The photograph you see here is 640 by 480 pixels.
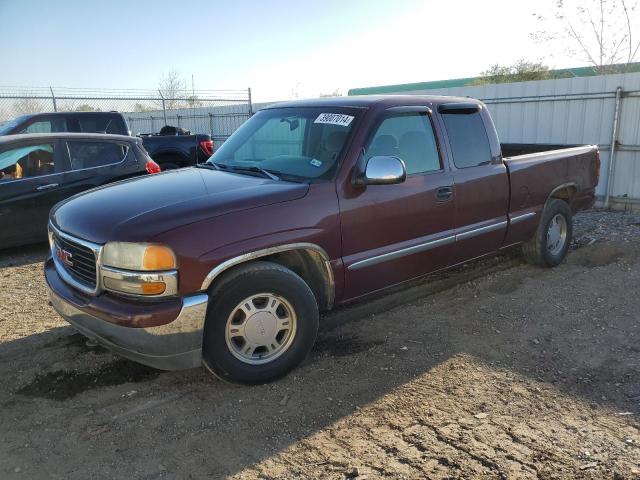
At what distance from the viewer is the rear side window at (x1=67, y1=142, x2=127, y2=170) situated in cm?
728

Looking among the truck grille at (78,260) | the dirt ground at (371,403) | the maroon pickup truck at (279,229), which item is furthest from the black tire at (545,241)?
the truck grille at (78,260)

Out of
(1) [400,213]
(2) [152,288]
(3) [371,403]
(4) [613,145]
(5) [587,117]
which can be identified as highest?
(5) [587,117]

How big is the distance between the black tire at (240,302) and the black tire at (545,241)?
10.8ft

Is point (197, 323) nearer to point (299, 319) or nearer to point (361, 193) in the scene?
point (299, 319)

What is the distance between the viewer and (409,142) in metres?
4.40

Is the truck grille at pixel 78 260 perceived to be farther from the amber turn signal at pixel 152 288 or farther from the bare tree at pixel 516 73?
the bare tree at pixel 516 73

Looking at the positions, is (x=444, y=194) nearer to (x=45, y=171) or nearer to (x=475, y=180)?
(x=475, y=180)

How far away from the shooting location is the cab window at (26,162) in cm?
683

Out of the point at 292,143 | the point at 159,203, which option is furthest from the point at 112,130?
the point at 159,203

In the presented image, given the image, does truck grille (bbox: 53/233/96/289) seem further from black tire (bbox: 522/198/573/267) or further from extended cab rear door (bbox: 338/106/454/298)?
black tire (bbox: 522/198/573/267)

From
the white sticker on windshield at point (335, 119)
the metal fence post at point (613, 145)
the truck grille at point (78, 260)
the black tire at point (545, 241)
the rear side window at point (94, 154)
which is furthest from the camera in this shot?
the metal fence post at point (613, 145)

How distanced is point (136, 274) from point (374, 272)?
1805 millimetres

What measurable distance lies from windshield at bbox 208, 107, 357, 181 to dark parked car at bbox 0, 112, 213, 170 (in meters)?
7.08

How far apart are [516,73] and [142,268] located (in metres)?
26.1
